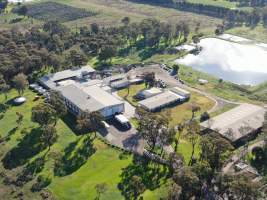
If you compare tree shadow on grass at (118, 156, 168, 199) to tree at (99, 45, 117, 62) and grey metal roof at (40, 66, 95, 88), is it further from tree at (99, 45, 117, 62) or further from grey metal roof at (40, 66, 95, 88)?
tree at (99, 45, 117, 62)

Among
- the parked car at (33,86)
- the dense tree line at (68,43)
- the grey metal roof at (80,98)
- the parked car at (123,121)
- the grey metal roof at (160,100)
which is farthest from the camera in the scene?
the dense tree line at (68,43)

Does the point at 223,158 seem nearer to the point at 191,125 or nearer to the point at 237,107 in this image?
the point at 191,125

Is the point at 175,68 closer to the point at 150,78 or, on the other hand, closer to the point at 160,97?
the point at 150,78

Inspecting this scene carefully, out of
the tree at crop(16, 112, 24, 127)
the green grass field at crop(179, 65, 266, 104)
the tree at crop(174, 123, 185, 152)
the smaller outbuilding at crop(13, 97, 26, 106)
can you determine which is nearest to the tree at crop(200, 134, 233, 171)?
the tree at crop(174, 123, 185, 152)

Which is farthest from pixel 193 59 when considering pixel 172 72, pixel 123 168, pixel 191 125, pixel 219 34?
pixel 123 168

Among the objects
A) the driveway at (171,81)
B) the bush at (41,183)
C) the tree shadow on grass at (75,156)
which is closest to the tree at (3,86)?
the tree shadow on grass at (75,156)

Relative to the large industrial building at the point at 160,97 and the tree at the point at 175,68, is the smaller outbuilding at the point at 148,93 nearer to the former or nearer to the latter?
→ the large industrial building at the point at 160,97
